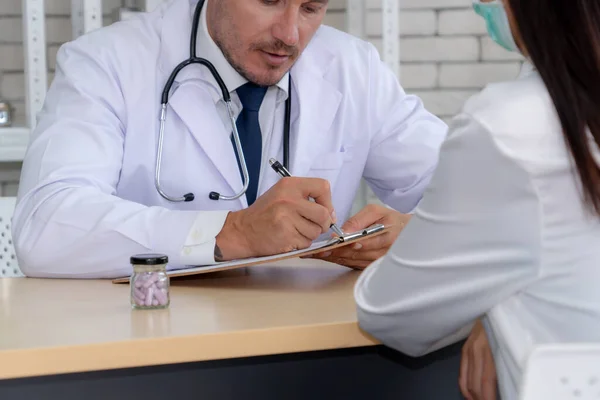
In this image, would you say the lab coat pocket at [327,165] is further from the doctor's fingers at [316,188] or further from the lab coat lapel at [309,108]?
the doctor's fingers at [316,188]

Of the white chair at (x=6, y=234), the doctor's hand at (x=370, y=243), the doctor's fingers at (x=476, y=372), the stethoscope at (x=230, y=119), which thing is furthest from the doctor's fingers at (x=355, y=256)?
the white chair at (x=6, y=234)

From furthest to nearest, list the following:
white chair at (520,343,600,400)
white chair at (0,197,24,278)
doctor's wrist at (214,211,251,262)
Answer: white chair at (0,197,24,278), doctor's wrist at (214,211,251,262), white chair at (520,343,600,400)

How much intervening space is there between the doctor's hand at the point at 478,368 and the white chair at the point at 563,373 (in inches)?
9.2

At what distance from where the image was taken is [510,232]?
2.76 feet

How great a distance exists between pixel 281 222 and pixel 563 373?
0.66 m

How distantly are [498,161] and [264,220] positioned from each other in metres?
0.57

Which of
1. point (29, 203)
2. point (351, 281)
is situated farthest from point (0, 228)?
point (351, 281)

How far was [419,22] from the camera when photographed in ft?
8.93

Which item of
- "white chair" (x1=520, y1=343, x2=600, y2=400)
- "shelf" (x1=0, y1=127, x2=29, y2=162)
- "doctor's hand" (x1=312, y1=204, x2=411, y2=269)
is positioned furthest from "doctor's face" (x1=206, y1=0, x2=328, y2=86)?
"white chair" (x1=520, y1=343, x2=600, y2=400)

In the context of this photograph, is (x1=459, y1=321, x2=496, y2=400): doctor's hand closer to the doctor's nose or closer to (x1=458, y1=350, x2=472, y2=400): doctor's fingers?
(x1=458, y1=350, x2=472, y2=400): doctor's fingers

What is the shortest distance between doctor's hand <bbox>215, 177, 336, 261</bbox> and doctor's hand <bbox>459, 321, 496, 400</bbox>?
0.38 meters

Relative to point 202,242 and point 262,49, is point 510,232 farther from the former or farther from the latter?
point 262,49

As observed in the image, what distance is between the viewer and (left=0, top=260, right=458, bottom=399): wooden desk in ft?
3.08

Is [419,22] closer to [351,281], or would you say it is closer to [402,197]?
[402,197]
